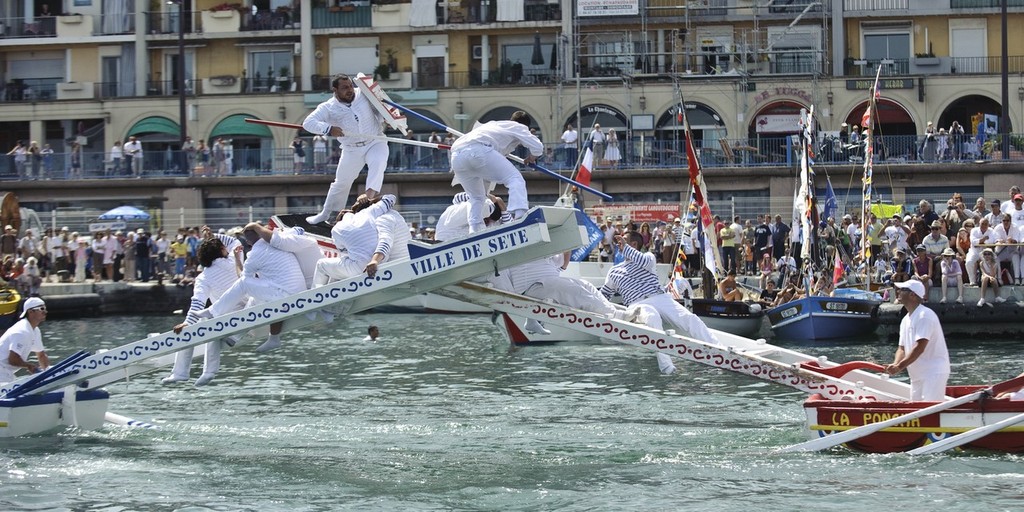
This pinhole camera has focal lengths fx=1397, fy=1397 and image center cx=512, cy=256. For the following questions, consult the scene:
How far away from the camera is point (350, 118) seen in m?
18.3

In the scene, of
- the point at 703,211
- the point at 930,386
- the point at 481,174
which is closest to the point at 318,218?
the point at 481,174

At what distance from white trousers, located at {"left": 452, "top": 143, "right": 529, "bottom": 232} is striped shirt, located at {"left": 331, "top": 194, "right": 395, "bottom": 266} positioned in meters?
0.96

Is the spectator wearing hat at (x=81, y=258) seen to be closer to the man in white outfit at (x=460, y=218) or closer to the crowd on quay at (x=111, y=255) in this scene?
the crowd on quay at (x=111, y=255)

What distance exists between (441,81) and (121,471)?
44.0 meters

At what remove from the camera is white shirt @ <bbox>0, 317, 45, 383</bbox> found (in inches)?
734

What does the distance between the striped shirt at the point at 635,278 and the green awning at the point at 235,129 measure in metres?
41.1

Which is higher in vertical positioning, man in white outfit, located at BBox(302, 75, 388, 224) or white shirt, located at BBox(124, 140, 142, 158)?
white shirt, located at BBox(124, 140, 142, 158)

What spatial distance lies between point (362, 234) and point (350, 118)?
2208 mm

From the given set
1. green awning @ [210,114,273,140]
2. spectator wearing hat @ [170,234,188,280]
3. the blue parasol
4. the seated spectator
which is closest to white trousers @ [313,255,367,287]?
the seated spectator

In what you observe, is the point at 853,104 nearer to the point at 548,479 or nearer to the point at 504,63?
the point at 504,63

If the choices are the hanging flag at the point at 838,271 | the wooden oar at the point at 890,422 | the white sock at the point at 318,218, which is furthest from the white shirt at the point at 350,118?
the hanging flag at the point at 838,271

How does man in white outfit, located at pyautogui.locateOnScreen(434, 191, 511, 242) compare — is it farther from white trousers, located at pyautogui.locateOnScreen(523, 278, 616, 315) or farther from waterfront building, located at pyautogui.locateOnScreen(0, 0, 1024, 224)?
waterfront building, located at pyautogui.locateOnScreen(0, 0, 1024, 224)

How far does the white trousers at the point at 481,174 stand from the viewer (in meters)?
16.6

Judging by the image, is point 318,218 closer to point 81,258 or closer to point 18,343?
point 18,343
